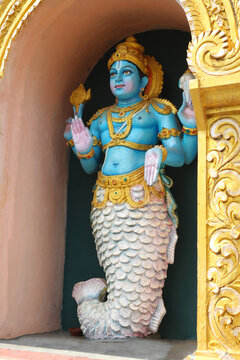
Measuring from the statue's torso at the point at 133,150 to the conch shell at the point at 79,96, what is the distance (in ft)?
1.04

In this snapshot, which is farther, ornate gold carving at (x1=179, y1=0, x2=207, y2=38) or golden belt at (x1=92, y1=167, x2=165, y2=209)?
golden belt at (x1=92, y1=167, x2=165, y2=209)

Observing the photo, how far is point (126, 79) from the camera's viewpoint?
327 centimetres

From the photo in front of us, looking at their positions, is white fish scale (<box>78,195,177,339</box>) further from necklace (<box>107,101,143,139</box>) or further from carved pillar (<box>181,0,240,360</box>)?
carved pillar (<box>181,0,240,360</box>)

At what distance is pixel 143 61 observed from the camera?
3340mm

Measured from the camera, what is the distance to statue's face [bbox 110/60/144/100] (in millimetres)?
3266

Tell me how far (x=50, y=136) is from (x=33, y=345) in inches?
55.0

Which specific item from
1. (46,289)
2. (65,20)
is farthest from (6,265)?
(65,20)

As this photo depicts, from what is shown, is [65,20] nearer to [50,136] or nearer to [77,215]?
[50,136]

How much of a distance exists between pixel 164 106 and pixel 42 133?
2.73 feet

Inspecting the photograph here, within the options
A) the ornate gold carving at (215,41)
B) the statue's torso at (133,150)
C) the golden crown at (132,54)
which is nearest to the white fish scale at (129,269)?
the statue's torso at (133,150)

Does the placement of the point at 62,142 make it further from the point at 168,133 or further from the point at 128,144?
the point at 168,133

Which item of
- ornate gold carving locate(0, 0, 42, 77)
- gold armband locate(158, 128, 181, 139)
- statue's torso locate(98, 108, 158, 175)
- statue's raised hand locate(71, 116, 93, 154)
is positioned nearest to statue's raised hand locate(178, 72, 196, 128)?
gold armband locate(158, 128, 181, 139)

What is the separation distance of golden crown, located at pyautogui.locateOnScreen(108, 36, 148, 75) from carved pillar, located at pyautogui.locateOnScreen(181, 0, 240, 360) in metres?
0.91

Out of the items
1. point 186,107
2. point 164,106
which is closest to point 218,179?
point 186,107
